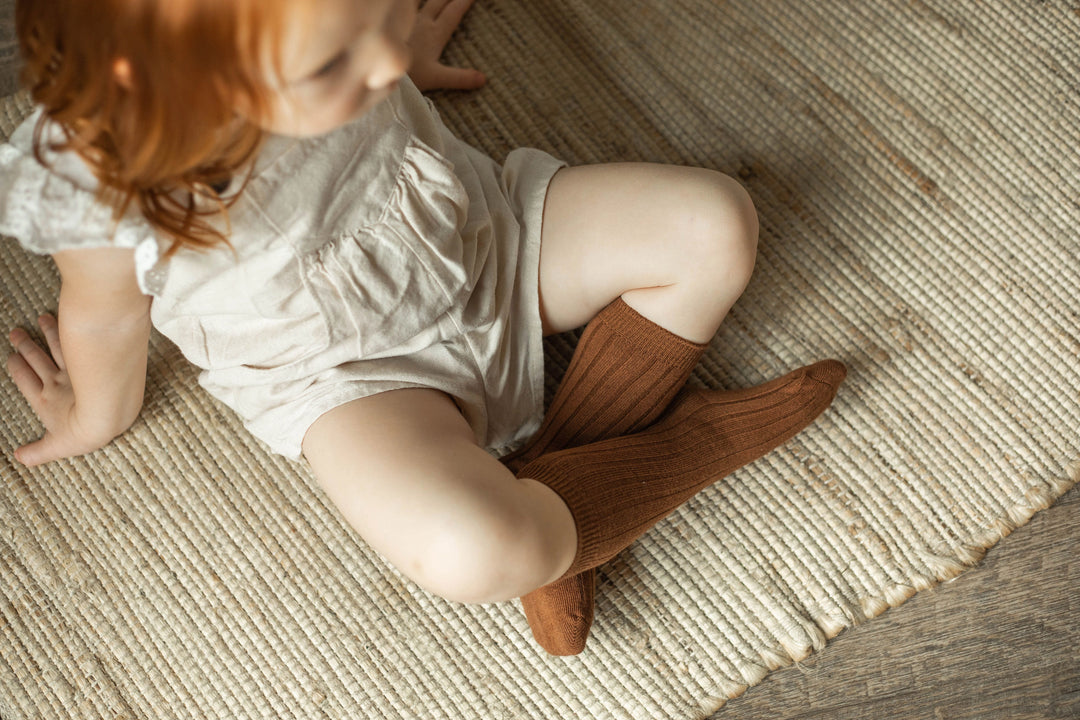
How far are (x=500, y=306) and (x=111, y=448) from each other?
1.28 ft

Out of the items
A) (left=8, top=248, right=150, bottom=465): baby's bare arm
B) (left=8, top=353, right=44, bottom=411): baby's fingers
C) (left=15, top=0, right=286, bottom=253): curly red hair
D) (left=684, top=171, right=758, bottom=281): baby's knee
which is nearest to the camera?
(left=15, top=0, right=286, bottom=253): curly red hair

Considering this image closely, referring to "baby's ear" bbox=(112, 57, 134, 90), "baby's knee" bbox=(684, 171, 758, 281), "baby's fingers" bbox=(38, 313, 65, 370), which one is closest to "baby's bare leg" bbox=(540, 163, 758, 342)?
"baby's knee" bbox=(684, 171, 758, 281)

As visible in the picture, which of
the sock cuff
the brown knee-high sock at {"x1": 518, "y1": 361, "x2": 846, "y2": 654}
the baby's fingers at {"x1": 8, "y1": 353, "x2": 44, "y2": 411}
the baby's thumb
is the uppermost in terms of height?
the sock cuff

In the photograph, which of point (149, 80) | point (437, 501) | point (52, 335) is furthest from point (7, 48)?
point (437, 501)

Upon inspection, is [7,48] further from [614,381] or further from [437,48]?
[614,381]

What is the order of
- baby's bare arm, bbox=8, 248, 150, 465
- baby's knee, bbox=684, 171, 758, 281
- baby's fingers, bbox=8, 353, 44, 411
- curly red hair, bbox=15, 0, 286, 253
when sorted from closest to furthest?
curly red hair, bbox=15, 0, 286, 253, baby's bare arm, bbox=8, 248, 150, 465, baby's knee, bbox=684, 171, 758, 281, baby's fingers, bbox=8, 353, 44, 411

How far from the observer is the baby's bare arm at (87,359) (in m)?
0.53

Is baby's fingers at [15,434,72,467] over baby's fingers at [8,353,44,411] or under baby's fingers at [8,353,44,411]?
under

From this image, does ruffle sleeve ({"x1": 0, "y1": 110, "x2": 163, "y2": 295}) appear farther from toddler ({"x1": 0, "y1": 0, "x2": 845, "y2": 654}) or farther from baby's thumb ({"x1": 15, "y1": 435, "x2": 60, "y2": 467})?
baby's thumb ({"x1": 15, "y1": 435, "x2": 60, "y2": 467})

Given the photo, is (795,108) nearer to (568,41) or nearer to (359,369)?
(568,41)

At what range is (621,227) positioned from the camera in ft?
2.15

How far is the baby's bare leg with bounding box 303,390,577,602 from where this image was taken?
21.3 inches

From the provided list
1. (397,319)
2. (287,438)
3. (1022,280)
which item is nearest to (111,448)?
(287,438)

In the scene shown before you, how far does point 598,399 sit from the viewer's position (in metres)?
0.69
